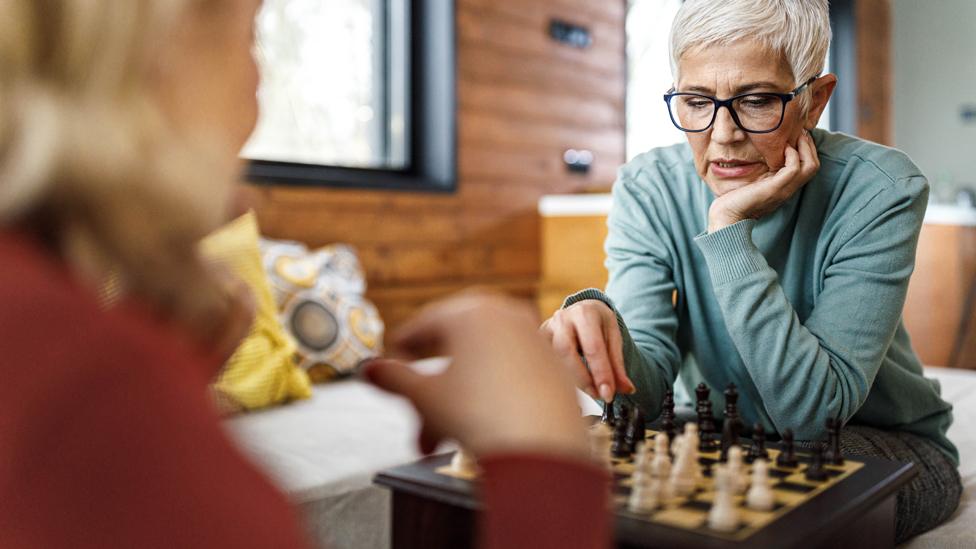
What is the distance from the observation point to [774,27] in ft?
4.38

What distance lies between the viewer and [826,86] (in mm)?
1427

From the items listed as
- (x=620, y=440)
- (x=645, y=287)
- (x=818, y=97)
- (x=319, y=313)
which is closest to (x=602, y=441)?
(x=620, y=440)

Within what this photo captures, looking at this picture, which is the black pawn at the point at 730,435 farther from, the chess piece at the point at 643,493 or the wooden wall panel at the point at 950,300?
the wooden wall panel at the point at 950,300

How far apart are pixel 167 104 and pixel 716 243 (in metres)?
1.02

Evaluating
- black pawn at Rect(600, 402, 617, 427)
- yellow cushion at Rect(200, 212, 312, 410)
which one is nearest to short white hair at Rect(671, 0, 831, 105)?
black pawn at Rect(600, 402, 617, 427)

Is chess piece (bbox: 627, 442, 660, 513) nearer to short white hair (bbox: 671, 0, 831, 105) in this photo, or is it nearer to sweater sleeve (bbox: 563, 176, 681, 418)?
sweater sleeve (bbox: 563, 176, 681, 418)

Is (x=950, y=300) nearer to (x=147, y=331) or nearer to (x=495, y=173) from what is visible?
(x=495, y=173)

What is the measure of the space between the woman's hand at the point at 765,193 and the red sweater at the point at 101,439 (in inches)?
42.6

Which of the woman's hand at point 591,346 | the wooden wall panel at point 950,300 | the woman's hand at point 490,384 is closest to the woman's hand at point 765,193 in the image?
the woman's hand at point 591,346

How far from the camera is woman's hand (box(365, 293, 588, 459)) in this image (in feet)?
1.58

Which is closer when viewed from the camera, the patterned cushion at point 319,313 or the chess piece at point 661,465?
the chess piece at point 661,465

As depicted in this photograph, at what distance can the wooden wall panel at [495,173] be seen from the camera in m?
3.60

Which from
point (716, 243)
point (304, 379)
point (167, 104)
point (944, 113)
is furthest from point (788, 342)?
point (944, 113)

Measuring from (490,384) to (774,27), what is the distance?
103 cm
